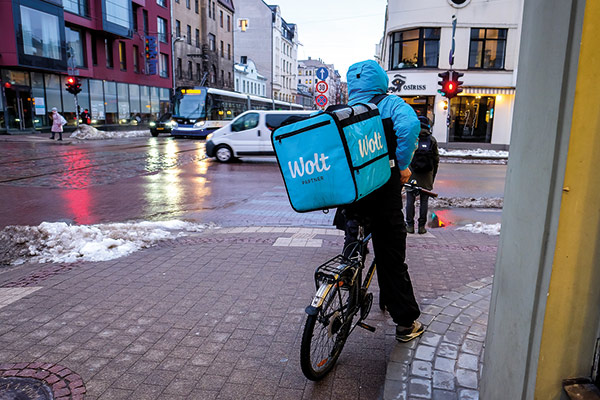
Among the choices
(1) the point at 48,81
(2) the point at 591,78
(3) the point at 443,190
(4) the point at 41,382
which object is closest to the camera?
(2) the point at 591,78

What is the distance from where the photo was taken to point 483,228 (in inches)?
292

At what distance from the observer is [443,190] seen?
11.9 metres

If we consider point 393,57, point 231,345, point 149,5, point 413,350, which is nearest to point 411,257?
point 413,350

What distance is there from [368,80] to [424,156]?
4.39 metres

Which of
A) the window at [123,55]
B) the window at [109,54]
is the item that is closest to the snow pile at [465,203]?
the window at [109,54]

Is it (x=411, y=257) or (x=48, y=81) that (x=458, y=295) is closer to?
(x=411, y=257)

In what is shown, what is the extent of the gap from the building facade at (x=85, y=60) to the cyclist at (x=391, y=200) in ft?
98.8

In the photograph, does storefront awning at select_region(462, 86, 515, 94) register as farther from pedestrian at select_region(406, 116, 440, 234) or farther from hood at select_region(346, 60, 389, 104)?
hood at select_region(346, 60, 389, 104)

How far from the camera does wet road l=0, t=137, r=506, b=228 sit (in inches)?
332

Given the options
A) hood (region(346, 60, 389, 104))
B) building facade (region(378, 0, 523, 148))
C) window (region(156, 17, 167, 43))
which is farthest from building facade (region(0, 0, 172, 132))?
hood (region(346, 60, 389, 104))

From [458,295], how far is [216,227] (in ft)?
14.2

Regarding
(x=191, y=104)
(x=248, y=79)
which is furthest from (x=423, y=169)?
(x=248, y=79)

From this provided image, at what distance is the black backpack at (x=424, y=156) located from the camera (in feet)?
23.8

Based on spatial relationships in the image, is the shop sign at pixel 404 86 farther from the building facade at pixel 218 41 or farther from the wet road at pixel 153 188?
the building facade at pixel 218 41
